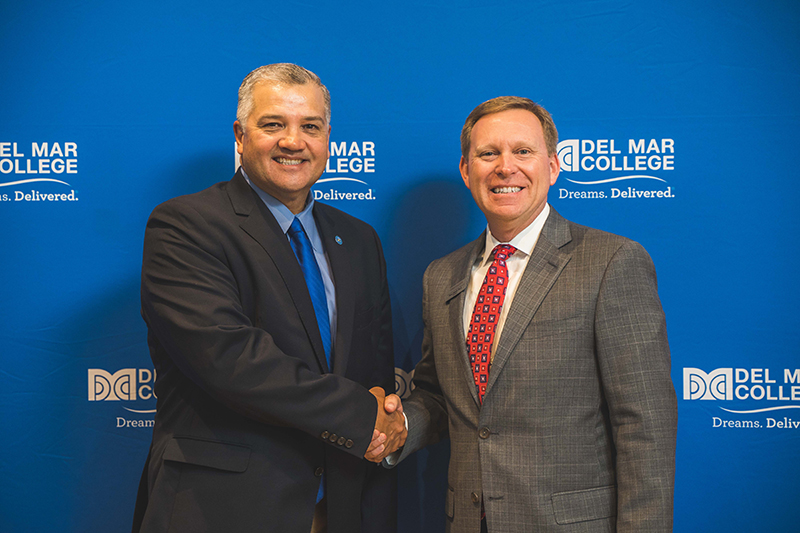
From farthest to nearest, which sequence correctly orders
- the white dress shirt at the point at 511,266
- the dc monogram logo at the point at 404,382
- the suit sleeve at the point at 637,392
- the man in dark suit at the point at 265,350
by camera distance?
the dc monogram logo at the point at 404,382, the white dress shirt at the point at 511,266, the man in dark suit at the point at 265,350, the suit sleeve at the point at 637,392

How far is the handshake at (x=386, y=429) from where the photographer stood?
1688 millimetres

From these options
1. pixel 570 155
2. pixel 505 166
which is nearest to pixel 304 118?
pixel 505 166

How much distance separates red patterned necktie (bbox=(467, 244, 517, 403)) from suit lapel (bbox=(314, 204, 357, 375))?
41 cm

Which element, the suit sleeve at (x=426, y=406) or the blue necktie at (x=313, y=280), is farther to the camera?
the suit sleeve at (x=426, y=406)

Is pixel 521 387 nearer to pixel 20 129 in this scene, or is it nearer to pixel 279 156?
pixel 279 156

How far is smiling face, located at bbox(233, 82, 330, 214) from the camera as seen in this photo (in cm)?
175

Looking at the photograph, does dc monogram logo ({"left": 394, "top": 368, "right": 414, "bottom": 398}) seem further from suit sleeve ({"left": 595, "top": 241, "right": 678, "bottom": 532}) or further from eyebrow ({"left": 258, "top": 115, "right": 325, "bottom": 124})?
eyebrow ({"left": 258, "top": 115, "right": 325, "bottom": 124})

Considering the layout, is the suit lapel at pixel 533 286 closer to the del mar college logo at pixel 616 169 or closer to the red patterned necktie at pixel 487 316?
the red patterned necktie at pixel 487 316

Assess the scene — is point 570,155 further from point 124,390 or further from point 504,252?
point 124,390

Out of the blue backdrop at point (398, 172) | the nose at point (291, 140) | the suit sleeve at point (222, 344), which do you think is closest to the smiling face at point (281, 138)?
the nose at point (291, 140)

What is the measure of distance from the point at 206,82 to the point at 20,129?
33.9 inches

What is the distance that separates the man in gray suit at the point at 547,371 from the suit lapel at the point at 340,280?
0.85 ft

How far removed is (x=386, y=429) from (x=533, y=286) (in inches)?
26.8

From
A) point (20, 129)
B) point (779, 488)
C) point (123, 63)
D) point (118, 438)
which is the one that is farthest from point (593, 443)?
point (20, 129)
